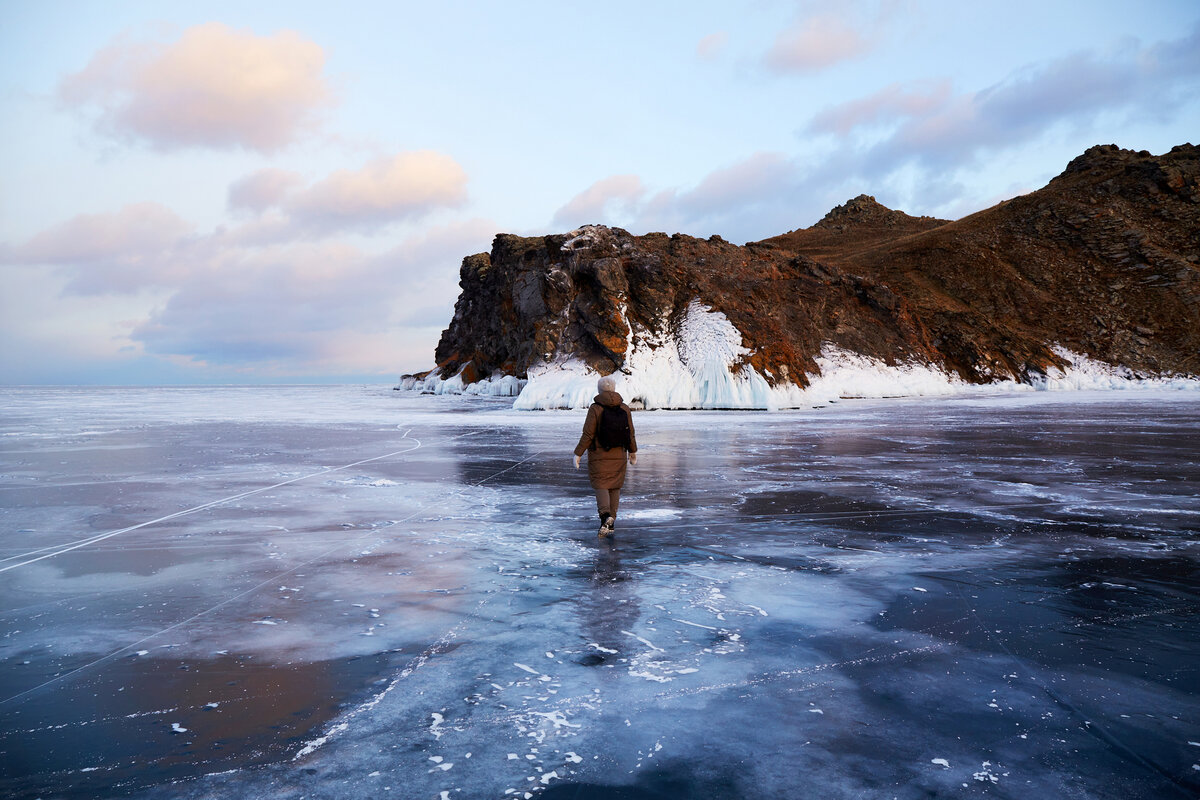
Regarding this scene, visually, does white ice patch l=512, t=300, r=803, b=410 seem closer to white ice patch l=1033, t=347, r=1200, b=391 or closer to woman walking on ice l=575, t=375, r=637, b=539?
woman walking on ice l=575, t=375, r=637, b=539

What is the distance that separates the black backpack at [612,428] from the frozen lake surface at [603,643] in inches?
42.8

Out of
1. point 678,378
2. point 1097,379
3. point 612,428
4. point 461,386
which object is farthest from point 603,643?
point 1097,379

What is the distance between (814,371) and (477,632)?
45087 mm

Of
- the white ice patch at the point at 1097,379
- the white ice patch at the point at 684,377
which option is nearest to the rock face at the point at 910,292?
the white ice patch at the point at 684,377

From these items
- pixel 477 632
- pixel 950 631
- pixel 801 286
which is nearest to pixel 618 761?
pixel 477 632

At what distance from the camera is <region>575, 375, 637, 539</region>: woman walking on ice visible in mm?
7766

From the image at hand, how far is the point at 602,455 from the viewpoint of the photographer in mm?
7766

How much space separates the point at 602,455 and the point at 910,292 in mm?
69130

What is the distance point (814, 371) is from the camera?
1854 inches

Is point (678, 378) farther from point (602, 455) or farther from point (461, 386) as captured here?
point (461, 386)

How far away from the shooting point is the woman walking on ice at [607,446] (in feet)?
25.5

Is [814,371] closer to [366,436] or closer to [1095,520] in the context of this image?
[366,436]

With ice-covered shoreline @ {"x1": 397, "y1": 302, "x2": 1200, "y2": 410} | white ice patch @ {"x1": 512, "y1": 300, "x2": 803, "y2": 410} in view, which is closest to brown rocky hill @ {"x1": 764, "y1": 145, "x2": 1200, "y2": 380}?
ice-covered shoreline @ {"x1": 397, "y1": 302, "x2": 1200, "y2": 410}

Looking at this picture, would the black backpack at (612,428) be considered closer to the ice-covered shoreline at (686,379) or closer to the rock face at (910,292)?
the ice-covered shoreline at (686,379)
